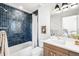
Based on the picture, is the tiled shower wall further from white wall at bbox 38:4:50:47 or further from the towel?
white wall at bbox 38:4:50:47

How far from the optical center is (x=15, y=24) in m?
1.80

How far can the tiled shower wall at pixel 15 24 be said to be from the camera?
1744 mm

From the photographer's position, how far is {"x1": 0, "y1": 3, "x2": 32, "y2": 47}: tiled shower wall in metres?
1.74

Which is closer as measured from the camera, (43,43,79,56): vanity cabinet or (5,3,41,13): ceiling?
(43,43,79,56): vanity cabinet

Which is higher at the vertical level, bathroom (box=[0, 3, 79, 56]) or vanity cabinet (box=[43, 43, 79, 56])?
bathroom (box=[0, 3, 79, 56])

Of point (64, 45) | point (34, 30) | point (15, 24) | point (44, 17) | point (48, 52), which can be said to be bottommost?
point (48, 52)

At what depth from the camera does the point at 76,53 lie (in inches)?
64.1

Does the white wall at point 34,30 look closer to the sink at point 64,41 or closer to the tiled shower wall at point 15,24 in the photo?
the tiled shower wall at point 15,24

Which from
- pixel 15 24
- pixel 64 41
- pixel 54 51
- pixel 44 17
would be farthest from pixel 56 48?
pixel 15 24

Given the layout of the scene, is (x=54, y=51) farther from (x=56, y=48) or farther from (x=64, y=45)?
(x=64, y=45)

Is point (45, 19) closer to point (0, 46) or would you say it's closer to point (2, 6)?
point (2, 6)

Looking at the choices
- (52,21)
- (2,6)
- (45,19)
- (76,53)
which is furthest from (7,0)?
(76,53)

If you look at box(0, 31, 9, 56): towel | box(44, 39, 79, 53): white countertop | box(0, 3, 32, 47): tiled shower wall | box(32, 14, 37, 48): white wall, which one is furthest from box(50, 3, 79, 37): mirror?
box(0, 31, 9, 56): towel

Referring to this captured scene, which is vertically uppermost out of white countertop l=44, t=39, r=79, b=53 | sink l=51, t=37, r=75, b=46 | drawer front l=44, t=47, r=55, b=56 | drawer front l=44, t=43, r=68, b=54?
sink l=51, t=37, r=75, b=46
